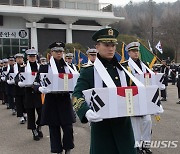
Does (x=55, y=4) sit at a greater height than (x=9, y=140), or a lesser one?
greater

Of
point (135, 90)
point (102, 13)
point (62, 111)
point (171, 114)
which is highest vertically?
point (102, 13)

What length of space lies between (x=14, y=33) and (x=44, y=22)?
3.25 meters

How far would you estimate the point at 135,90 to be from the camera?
3576 mm

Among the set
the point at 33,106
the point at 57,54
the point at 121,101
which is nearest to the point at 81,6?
the point at 33,106

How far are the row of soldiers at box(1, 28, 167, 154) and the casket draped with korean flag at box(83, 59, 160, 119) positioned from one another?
3.3 inches

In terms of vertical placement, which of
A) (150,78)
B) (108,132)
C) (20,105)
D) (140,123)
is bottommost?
(20,105)

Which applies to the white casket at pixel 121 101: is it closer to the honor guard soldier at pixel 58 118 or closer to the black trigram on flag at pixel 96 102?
the black trigram on flag at pixel 96 102

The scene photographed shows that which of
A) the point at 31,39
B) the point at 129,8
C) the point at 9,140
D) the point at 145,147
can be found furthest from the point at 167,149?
the point at 129,8

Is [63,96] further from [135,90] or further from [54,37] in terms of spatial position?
[54,37]

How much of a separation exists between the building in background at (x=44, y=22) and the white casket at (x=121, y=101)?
104 ft

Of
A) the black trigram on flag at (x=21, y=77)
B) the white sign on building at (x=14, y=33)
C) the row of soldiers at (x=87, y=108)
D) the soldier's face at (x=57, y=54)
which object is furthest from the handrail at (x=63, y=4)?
the soldier's face at (x=57, y=54)

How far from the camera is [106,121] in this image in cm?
372

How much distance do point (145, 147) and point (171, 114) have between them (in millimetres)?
5000

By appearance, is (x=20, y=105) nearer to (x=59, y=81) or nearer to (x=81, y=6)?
(x=59, y=81)
